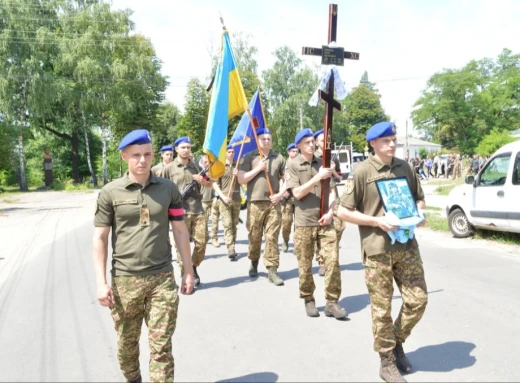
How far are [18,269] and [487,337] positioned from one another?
752 cm

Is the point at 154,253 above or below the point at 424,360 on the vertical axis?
above

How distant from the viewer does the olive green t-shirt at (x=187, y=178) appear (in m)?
6.88

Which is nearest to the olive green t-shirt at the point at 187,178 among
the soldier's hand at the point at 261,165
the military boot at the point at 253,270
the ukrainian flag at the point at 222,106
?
the ukrainian flag at the point at 222,106

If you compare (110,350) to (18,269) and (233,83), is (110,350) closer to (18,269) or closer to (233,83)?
(233,83)

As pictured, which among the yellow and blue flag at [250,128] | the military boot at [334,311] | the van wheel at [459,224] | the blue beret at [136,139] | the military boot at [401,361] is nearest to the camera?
the blue beret at [136,139]

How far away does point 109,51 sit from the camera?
38.8 meters

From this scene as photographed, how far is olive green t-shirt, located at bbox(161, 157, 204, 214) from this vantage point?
6.88 m

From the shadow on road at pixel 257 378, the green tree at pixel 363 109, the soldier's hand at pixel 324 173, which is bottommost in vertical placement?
the shadow on road at pixel 257 378

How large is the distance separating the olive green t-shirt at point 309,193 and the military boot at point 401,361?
173 centimetres

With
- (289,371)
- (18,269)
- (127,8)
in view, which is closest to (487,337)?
(289,371)

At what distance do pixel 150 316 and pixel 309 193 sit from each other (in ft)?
8.58

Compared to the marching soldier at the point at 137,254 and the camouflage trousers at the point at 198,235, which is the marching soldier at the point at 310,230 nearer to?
the camouflage trousers at the point at 198,235

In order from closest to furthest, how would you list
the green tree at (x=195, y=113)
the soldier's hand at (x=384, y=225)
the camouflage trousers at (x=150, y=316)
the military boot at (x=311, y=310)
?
the camouflage trousers at (x=150, y=316) → the soldier's hand at (x=384, y=225) → the military boot at (x=311, y=310) → the green tree at (x=195, y=113)

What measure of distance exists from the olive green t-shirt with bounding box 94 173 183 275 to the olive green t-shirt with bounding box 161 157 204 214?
363 centimetres
